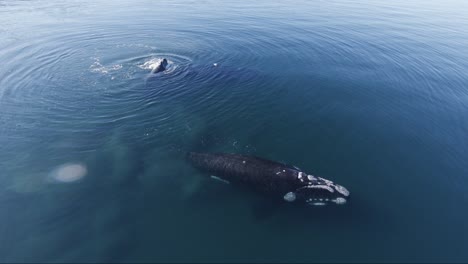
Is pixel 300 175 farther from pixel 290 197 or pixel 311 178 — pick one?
pixel 290 197

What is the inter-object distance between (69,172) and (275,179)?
16620mm

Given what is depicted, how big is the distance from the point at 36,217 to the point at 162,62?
24528mm

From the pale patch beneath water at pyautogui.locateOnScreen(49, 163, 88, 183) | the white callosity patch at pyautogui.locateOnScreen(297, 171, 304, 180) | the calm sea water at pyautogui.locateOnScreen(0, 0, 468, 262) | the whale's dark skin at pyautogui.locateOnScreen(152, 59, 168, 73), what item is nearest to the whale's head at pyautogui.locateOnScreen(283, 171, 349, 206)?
the white callosity patch at pyautogui.locateOnScreen(297, 171, 304, 180)

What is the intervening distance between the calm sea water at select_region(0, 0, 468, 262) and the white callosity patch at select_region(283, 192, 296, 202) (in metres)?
1.08

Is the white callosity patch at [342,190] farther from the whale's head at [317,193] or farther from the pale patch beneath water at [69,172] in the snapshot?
the pale patch beneath water at [69,172]

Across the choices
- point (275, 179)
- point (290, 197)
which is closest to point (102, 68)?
point (275, 179)

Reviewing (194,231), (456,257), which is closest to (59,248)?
(194,231)

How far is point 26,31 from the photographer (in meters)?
52.6

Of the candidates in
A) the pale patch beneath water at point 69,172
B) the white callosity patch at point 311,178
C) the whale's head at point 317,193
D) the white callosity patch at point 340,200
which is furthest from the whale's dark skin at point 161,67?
the white callosity patch at point 340,200

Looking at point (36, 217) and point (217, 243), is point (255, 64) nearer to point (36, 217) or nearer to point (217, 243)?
point (217, 243)

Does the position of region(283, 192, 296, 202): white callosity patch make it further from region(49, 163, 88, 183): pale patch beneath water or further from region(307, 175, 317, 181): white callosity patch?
region(49, 163, 88, 183): pale patch beneath water

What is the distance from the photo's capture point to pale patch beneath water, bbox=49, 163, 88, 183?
75.3 feet

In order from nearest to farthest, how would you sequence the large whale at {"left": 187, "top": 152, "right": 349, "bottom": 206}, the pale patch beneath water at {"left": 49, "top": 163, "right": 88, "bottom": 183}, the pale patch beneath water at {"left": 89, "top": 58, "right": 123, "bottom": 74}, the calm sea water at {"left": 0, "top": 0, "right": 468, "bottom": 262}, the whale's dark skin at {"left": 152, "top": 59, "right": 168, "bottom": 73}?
the calm sea water at {"left": 0, "top": 0, "right": 468, "bottom": 262} < the large whale at {"left": 187, "top": 152, "right": 349, "bottom": 206} < the pale patch beneath water at {"left": 49, "top": 163, "right": 88, "bottom": 183} < the whale's dark skin at {"left": 152, "top": 59, "right": 168, "bottom": 73} < the pale patch beneath water at {"left": 89, "top": 58, "right": 123, "bottom": 74}

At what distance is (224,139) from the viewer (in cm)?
2747
